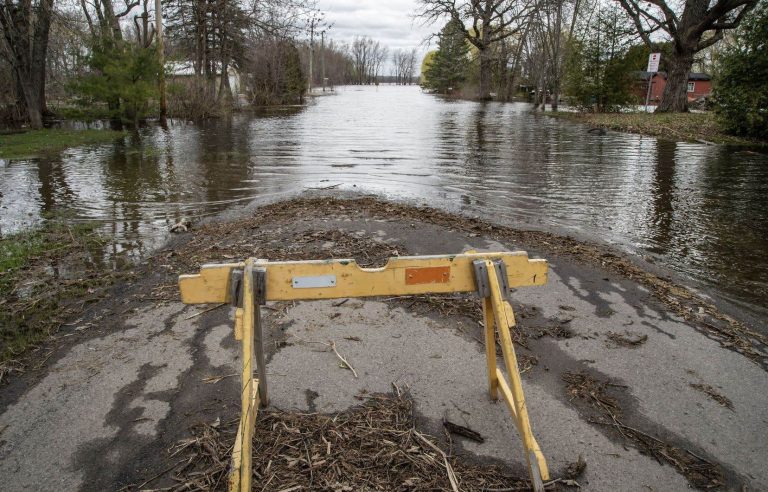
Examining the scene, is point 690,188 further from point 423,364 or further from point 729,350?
point 423,364

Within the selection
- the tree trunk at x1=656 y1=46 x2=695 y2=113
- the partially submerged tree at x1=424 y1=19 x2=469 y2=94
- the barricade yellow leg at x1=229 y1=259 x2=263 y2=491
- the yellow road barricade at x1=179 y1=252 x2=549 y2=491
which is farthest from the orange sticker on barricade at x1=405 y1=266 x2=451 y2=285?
the partially submerged tree at x1=424 y1=19 x2=469 y2=94

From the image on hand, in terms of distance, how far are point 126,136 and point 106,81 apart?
222cm

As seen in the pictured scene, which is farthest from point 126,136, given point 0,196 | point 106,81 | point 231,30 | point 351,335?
point 351,335

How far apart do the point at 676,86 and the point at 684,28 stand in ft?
8.98

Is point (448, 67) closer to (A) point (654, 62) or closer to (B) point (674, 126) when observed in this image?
(A) point (654, 62)

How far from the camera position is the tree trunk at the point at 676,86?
969 inches

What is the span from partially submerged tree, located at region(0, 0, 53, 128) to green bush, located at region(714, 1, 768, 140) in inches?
902

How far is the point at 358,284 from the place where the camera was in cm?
243

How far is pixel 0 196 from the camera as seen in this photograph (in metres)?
8.64

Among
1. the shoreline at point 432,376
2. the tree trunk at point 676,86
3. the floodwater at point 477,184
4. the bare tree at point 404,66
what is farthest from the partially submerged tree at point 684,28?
the bare tree at point 404,66

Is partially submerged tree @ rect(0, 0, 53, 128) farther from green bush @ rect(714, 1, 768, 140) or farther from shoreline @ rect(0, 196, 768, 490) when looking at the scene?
green bush @ rect(714, 1, 768, 140)

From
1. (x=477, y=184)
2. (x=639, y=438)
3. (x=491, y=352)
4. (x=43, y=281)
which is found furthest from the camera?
(x=477, y=184)

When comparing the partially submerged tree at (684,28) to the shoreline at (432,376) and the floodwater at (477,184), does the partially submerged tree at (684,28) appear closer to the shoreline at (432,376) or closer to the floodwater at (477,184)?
the floodwater at (477,184)

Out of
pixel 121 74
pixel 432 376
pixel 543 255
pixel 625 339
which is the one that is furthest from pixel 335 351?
pixel 121 74
